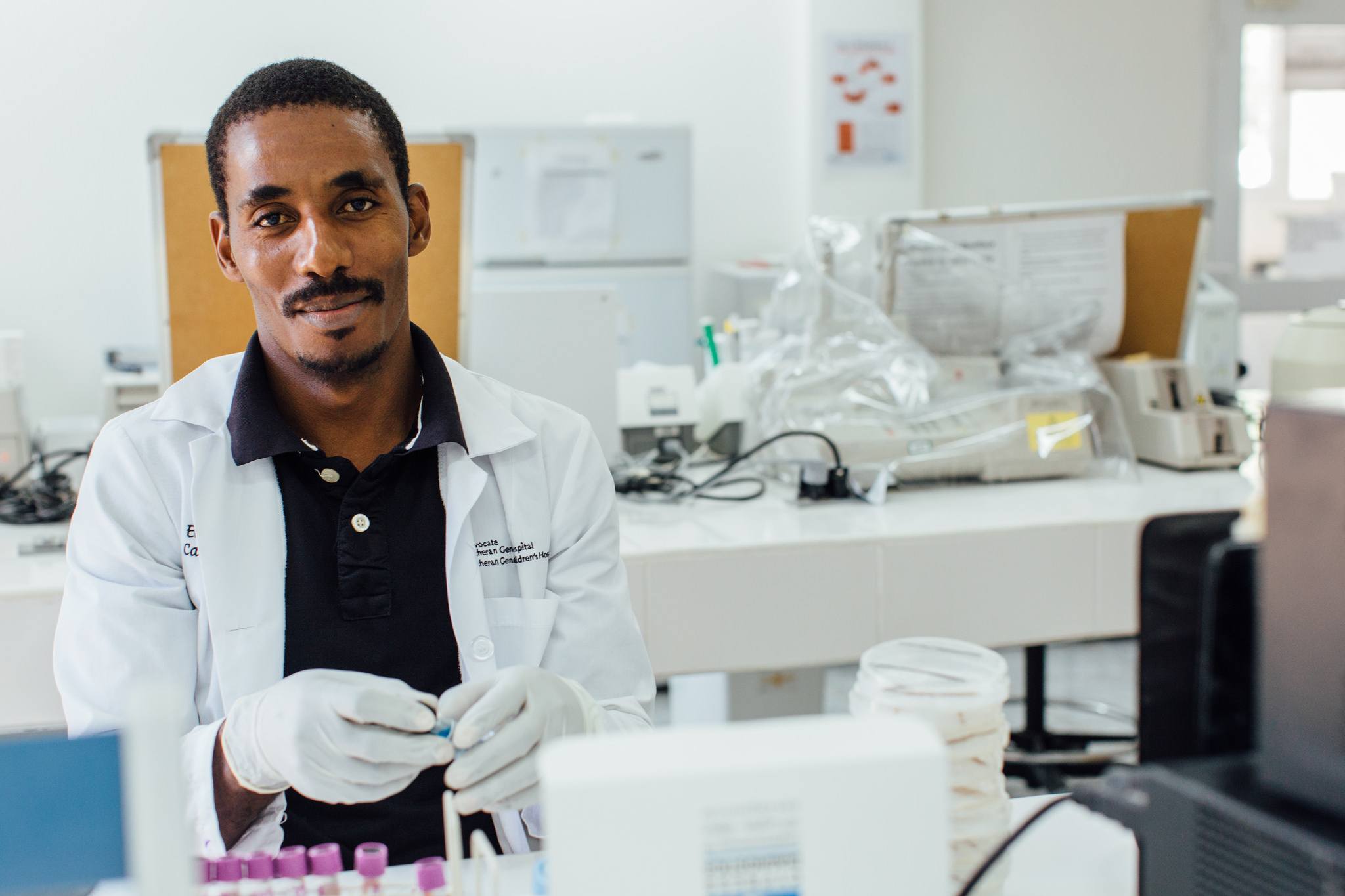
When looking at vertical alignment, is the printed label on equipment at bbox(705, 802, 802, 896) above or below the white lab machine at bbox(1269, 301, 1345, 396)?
below

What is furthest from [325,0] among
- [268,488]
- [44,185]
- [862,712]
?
[862,712]

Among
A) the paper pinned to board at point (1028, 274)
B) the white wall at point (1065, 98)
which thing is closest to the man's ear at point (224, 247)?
the paper pinned to board at point (1028, 274)

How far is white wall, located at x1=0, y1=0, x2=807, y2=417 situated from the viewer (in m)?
3.77

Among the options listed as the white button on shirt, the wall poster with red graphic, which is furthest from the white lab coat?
the wall poster with red graphic

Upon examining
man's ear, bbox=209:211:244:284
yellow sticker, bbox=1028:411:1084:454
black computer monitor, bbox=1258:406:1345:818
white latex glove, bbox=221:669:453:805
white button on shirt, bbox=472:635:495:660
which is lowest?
white button on shirt, bbox=472:635:495:660

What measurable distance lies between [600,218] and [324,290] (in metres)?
2.76

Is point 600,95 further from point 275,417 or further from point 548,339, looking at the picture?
point 275,417

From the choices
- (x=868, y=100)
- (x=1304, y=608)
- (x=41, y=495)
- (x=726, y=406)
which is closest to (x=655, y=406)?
(x=726, y=406)

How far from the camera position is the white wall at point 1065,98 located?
14.2ft

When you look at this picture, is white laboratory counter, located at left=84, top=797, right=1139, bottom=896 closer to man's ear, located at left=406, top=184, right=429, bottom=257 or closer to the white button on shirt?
the white button on shirt

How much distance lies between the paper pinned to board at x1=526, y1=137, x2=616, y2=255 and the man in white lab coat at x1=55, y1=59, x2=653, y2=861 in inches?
102

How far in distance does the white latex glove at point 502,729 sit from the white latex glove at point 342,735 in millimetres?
21

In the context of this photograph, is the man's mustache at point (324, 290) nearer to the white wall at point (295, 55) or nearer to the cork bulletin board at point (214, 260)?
the cork bulletin board at point (214, 260)

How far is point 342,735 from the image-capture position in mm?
791
